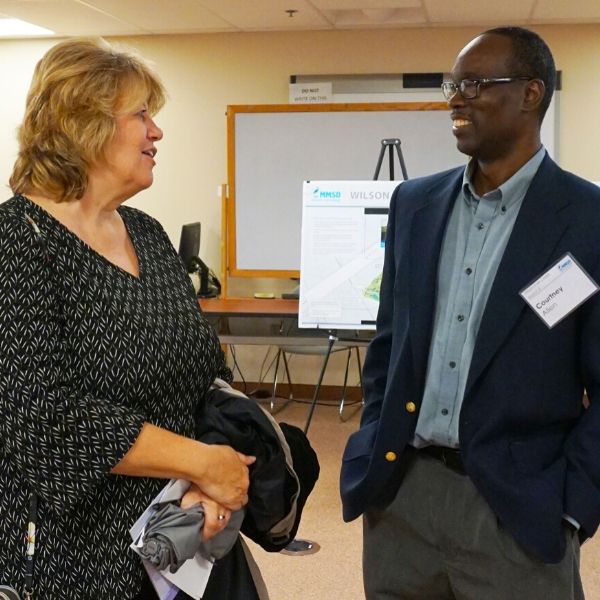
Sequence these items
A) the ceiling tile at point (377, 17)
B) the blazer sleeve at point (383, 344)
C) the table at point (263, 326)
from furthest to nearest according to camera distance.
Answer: the ceiling tile at point (377, 17) < the table at point (263, 326) < the blazer sleeve at point (383, 344)

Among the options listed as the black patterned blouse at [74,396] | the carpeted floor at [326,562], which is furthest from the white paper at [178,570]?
the carpeted floor at [326,562]

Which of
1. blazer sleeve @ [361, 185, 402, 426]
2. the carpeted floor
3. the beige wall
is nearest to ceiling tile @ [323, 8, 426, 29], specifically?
the beige wall

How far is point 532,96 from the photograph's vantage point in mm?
1648

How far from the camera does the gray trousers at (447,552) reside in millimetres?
1619

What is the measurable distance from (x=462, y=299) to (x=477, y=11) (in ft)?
15.1

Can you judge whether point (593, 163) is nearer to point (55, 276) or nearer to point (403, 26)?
point (403, 26)

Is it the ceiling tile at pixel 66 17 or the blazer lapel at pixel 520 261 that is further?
the ceiling tile at pixel 66 17

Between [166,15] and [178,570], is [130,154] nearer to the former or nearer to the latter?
[178,570]

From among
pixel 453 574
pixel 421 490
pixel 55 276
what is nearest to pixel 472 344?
pixel 421 490

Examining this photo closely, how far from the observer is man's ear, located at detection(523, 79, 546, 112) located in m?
1.64

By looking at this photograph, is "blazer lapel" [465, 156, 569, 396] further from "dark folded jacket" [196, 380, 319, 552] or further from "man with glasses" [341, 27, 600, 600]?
"dark folded jacket" [196, 380, 319, 552]

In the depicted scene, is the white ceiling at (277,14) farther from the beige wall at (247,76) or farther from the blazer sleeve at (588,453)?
the blazer sleeve at (588,453)

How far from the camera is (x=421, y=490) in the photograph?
1.71 meters

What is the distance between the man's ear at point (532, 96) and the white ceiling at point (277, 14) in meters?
4.12
